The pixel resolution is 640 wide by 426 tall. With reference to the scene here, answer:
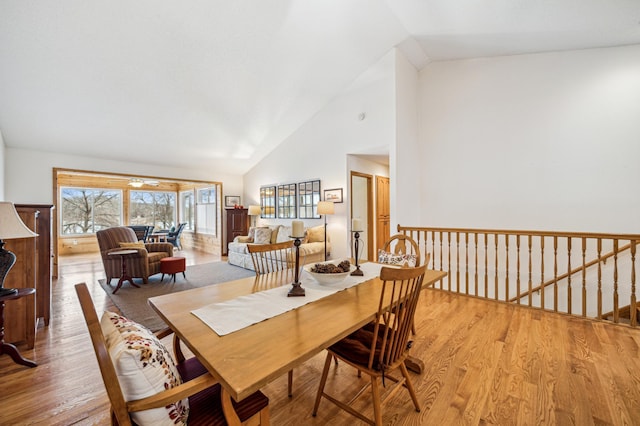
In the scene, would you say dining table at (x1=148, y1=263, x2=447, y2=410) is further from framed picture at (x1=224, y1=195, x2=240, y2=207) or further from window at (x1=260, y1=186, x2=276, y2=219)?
framed picture at (x1=224, y1=195, x2=240, y2=207)

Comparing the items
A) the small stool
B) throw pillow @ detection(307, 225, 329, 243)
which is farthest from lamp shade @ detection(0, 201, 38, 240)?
throw pillow @ detection(307, 225, 329, 243)

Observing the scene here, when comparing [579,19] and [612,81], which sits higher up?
[579,19]

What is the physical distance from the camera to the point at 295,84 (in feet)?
15.1

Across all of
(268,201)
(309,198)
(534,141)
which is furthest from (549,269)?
(268,201)

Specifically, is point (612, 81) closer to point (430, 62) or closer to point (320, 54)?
point (430, 62)

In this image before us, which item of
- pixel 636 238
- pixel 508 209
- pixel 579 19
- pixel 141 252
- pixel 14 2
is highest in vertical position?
pixel 579 19

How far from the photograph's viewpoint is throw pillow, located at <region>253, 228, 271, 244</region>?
226 inches

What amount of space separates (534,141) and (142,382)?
16.7ft

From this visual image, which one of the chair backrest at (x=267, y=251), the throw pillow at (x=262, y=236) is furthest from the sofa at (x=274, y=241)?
the chair backrest at (x=267, y=251)

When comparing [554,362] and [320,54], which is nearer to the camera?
[554,362]

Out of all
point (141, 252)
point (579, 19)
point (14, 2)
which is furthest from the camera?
point (141, 252)

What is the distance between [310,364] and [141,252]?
3666 mm

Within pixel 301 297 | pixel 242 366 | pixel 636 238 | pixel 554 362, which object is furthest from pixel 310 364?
pixel 636 238

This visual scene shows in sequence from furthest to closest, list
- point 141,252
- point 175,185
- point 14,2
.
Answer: point 175,185, point 141,252, point 14,2
